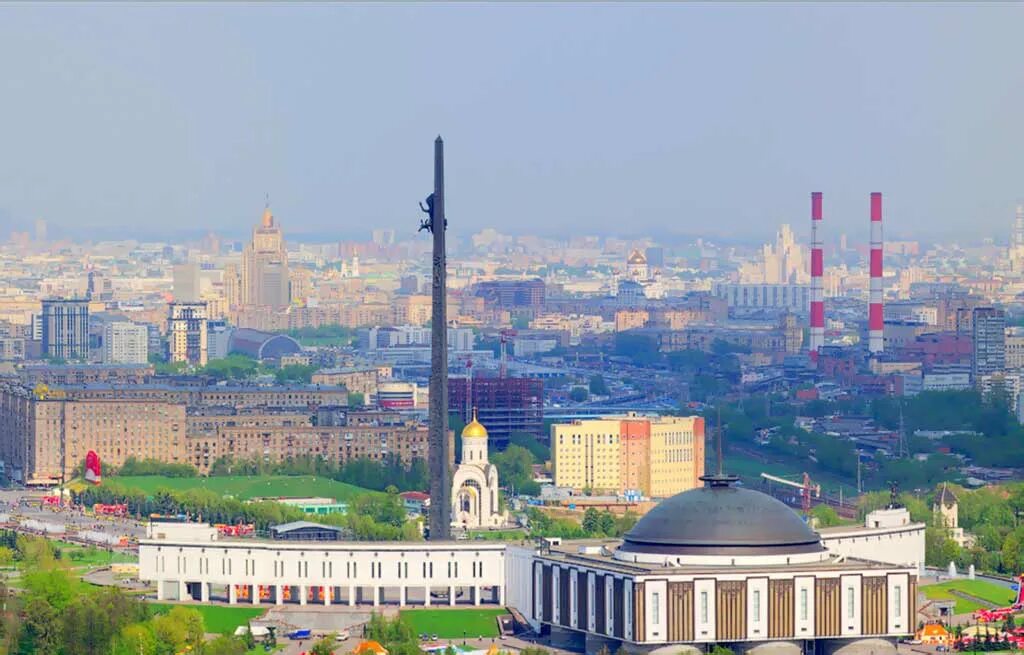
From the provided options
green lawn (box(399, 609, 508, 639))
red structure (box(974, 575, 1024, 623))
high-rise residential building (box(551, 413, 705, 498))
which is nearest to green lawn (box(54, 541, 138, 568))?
green lawn (box(399, 609, 508, 639))

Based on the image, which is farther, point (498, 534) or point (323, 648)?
point (498, 534)

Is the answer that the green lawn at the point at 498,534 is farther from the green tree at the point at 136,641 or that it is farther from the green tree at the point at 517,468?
the green tree at the point at 136,641

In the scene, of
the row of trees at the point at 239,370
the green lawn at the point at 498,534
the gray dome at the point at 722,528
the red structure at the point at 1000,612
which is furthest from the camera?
the row of trees at the point at 239,370

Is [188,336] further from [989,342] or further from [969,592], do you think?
[969,592]

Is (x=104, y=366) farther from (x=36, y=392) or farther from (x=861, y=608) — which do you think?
(x=861, y=608)

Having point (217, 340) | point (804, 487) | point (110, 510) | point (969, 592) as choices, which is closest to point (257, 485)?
point (110, 510)

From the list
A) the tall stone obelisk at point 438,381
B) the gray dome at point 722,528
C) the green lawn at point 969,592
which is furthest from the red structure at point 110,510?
the gray dome at point 722,528

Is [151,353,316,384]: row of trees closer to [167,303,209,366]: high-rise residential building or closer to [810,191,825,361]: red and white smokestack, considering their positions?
[167,303,209,366]: high-rise residential building
